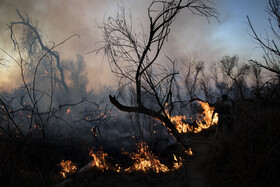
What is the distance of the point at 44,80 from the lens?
2956cm

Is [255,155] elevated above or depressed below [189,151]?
above

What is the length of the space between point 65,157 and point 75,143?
195 cm

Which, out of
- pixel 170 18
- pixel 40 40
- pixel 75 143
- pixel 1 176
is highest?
pixel 40 40

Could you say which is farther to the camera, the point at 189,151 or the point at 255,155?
the point at 189,151

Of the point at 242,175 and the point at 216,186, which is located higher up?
the point at 242,175

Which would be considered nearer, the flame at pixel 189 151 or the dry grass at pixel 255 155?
the dry grass at pixel 255 155

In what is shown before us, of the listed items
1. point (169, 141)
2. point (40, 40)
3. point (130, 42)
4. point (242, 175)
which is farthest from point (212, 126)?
point (40, 40)

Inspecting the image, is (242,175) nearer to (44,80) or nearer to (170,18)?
(170,18)

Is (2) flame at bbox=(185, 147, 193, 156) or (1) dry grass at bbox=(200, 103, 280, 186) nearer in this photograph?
(1) dry grass at bbox=(200, 103, 280, 186)

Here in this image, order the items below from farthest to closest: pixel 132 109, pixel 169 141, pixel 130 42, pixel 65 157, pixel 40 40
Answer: pixel 40 40 < pixel 169 141 < pixel 65 157 < pixel 132 109 < pixel 130 42

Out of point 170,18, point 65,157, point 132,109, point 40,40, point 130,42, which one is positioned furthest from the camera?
point 40,40

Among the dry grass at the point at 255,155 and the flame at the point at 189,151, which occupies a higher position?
the dry grass at the point at 255,155

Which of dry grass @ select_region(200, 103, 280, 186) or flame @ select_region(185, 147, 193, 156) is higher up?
dry grass @ select_region(200, 103, 280, 186)

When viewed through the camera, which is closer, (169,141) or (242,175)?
(242,175)
